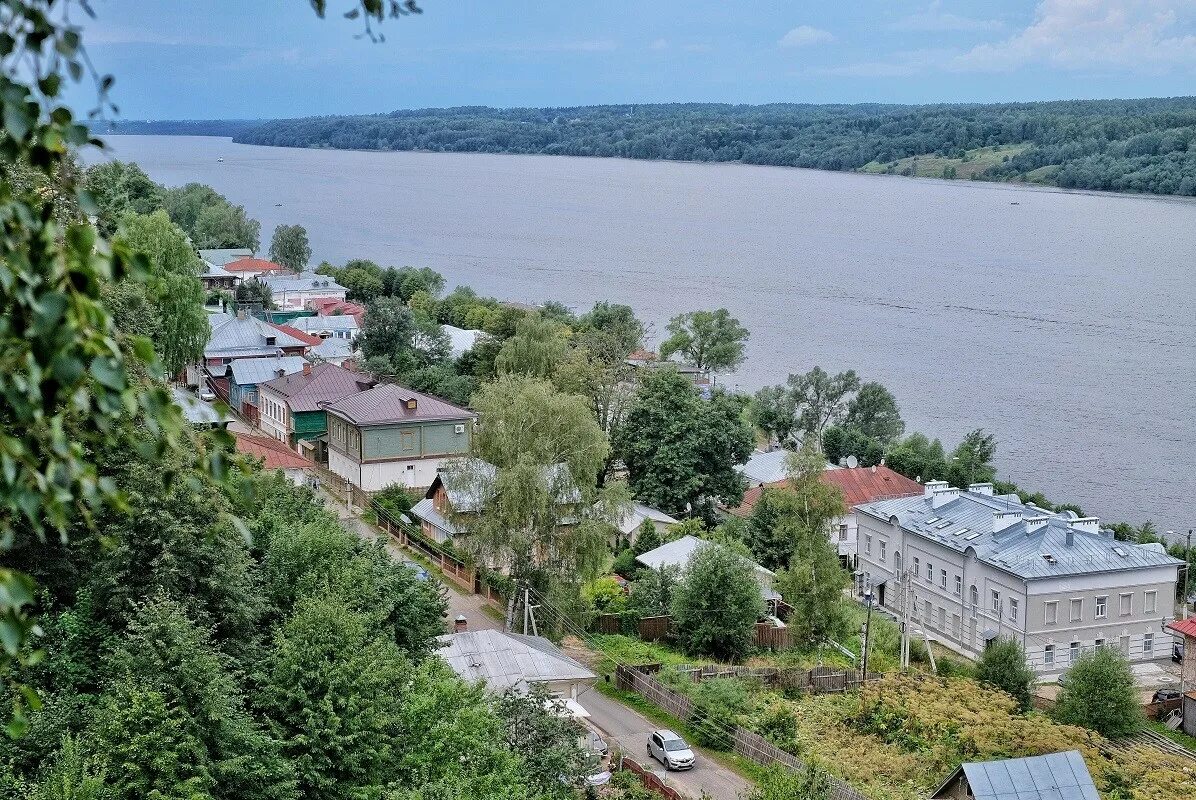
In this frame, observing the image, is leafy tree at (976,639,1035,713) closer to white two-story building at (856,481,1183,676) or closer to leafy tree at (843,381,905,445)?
white two-story building at (856,481,1183,676)

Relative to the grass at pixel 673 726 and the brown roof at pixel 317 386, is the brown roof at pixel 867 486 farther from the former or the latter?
the grass at pixel 673 726

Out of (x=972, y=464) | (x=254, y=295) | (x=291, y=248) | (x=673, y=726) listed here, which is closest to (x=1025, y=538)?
(x=972, y=464)

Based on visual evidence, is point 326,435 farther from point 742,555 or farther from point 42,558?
point 42,558

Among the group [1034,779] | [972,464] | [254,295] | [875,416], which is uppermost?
[254,295]

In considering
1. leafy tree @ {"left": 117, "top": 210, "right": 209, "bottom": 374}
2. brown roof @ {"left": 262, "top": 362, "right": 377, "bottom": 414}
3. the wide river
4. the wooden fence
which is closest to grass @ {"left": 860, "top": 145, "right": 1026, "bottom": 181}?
the wide river

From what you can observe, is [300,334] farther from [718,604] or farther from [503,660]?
[503,660]
